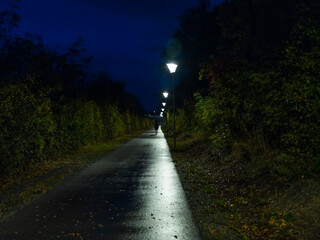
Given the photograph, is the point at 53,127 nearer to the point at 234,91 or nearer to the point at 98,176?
the point at 98,176

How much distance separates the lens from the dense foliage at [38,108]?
11188mm

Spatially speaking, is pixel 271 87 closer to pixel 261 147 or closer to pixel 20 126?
pixel 261 147

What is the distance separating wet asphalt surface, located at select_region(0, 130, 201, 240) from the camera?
19.0 feet

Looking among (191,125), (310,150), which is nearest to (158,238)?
(310,150)

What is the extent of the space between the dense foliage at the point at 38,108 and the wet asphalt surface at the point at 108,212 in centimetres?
230

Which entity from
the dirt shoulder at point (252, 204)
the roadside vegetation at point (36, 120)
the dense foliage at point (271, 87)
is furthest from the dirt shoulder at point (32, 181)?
the dense foliage at point (271, 87)

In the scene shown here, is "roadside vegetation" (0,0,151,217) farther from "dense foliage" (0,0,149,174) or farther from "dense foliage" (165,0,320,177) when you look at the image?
"dense foliage" (165,0,320,177)

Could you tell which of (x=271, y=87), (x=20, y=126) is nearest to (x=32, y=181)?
(x=20, y=126)

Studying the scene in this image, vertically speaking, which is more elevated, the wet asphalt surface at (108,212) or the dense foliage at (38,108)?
the dense foliage at (38,108)

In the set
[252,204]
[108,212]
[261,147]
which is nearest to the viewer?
[108,212]

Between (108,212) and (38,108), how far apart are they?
7533mm

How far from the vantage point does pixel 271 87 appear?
9.23 m

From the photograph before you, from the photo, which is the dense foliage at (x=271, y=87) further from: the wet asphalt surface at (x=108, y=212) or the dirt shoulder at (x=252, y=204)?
the wet asphalt surface at (x=108, y=212)

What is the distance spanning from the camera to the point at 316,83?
7.70 m
